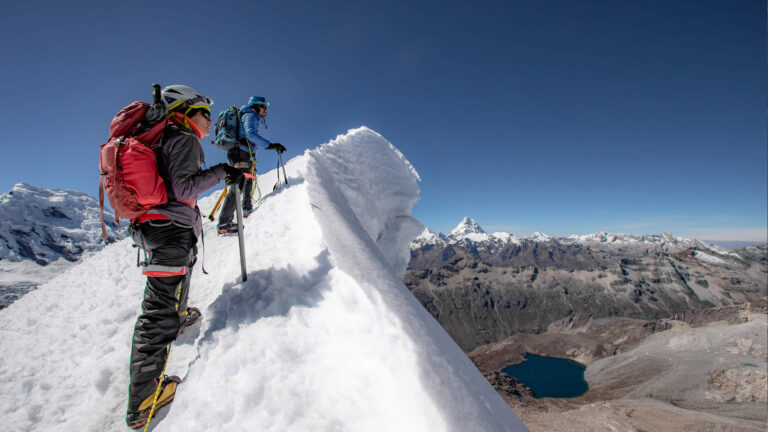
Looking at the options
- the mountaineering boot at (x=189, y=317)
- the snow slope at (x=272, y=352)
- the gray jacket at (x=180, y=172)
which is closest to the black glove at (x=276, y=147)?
the snow slope at (x=272, y=352)

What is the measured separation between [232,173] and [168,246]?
1130 mm

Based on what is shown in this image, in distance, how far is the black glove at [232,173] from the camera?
12.0 feet

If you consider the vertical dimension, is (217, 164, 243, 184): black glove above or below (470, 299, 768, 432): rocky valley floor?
above

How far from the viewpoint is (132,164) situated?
2824 millimetres

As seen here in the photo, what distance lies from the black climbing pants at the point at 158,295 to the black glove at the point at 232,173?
2.64ft

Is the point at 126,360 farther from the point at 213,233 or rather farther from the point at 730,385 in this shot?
the point at 730,385

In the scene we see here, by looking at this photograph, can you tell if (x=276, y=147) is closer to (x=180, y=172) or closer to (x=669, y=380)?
(x=180, y=172)

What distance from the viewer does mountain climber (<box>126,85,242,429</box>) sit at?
9.14 feet

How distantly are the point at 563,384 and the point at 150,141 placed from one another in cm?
19338

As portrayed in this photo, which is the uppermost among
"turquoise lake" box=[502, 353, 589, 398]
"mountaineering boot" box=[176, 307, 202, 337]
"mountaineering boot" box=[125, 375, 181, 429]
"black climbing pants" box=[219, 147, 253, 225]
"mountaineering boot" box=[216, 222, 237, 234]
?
"black climbing pants" box=[219, 147, 253, 225]

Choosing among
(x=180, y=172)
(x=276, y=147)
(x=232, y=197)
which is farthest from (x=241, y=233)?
(x=276, y=147)

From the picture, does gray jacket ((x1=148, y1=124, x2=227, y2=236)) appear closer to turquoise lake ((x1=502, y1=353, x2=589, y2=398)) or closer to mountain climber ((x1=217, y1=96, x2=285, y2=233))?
mountain climber ((x1=217, y1=96, x2=285, y2=233))

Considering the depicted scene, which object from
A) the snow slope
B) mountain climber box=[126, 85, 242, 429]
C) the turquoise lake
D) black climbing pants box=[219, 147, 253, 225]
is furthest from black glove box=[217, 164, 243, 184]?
the turquoise lake

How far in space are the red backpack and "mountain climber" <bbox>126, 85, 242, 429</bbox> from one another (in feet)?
0.39
